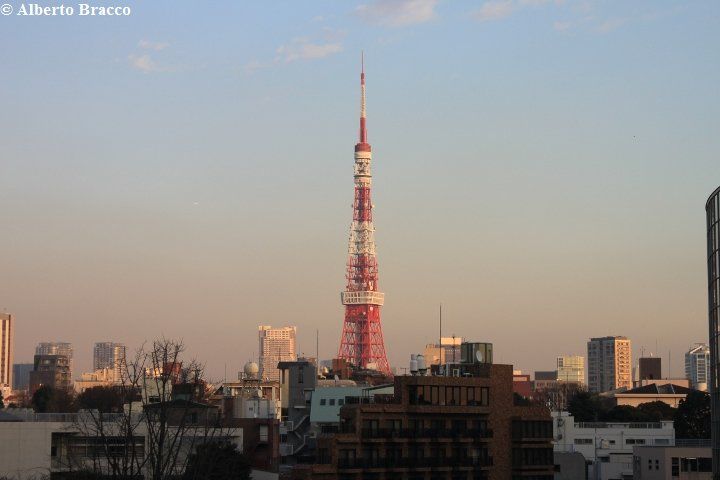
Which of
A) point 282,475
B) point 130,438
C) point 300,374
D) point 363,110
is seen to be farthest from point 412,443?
point 363,110

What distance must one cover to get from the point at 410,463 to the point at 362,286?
133640 millimetres

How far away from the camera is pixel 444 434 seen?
199ft

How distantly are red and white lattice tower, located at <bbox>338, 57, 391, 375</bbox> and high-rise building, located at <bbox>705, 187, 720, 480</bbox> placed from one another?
13838 centimetres

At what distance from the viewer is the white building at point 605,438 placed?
89.9 m

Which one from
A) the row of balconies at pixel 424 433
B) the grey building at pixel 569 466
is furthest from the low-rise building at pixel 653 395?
the row of balconies at pixel 424 433

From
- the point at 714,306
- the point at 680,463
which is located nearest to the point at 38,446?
the point at 714,306

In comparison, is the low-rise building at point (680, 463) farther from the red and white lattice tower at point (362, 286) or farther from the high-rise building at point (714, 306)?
the red and white lattice tower at point (362, 286)

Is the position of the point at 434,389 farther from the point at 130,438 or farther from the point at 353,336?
the point at 353,336

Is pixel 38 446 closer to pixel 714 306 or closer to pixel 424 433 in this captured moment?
pixel 424 433

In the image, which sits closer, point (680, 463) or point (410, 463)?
point (410, 463)

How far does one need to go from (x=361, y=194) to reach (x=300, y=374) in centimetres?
9373

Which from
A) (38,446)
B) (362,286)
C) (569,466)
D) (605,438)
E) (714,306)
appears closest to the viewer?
(714,306)

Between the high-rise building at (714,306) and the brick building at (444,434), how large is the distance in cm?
1297

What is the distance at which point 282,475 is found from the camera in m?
65.3
